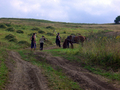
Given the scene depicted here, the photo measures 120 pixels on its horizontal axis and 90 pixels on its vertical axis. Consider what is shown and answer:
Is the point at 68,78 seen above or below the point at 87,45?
below

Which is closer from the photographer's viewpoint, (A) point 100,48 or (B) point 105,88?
(B) point 105,88

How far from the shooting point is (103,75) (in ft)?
20.1

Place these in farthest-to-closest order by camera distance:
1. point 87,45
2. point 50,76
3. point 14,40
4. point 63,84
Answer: point 14,40
point 87,45
point 50,76
point 63,84

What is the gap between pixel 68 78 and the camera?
5859mm

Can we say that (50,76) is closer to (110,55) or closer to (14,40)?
(110,55)

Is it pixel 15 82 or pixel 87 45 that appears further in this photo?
pixel 87 45

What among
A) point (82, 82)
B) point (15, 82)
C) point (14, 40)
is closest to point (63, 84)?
point (82, 82)

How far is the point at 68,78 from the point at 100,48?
11.7ft

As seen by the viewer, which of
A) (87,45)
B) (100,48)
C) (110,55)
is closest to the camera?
(110,55)

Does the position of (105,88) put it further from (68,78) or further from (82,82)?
(68,78)

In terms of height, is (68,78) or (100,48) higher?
(100,48)

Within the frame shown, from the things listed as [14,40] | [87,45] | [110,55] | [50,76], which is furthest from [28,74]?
[14,40]

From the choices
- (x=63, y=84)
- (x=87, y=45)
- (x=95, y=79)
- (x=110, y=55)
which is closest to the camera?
(x=63, y=84)

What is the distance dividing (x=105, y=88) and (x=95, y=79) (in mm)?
887
